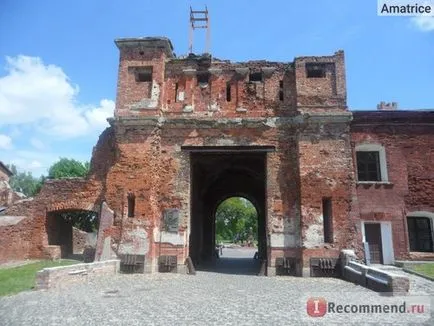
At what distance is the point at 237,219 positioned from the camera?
6066cm

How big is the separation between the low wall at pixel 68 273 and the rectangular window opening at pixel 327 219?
8.28 meters

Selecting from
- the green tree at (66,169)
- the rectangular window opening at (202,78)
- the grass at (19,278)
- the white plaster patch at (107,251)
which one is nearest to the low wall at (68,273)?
the grass at (19,278)

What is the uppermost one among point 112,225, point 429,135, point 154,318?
point 429,135

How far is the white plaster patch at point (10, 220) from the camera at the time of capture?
15775mm

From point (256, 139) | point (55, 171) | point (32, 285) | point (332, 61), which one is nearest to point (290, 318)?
point (32, 285)

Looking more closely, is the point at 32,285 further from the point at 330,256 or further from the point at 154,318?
the point at 330,256

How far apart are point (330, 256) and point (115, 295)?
8.16 metres

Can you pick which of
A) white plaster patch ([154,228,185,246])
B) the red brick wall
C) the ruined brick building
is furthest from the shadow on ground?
the red brick wall

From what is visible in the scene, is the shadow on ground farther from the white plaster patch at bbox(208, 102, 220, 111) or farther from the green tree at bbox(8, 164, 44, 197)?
the green tree at bbox(8, 164, 44, 197)

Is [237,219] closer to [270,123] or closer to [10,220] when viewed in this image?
[270,123]

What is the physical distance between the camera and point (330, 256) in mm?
13633

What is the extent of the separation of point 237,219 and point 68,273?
51.1 meters

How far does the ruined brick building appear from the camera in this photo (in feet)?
46.7

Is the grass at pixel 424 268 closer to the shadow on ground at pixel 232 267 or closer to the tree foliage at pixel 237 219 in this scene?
the shadow on ground at pixel 232 267
